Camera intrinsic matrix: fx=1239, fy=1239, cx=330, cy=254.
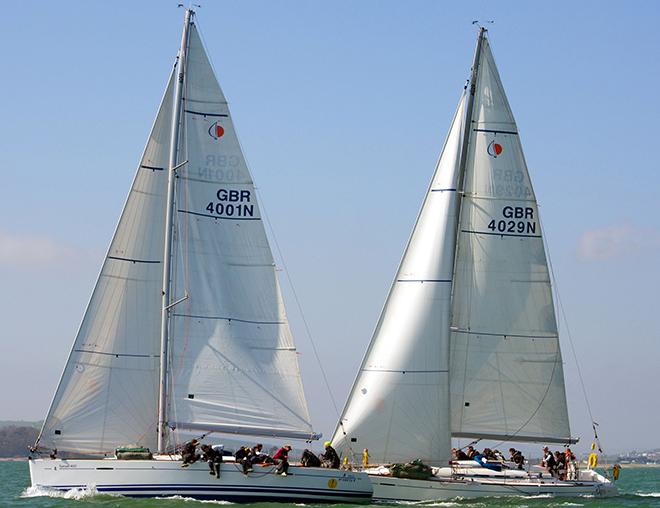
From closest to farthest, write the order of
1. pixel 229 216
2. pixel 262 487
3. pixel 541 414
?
pixel 262 487, pixel 229 216, pixel 541 414

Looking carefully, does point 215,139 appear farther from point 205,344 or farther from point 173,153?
point 205,344

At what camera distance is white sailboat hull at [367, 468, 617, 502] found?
34781 mm

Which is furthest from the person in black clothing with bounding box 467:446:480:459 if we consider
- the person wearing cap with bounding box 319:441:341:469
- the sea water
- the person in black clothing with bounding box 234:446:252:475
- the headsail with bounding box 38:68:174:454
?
the headsail with bounding box 38:68:174:454

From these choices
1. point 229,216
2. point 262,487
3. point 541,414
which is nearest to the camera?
point 262,487

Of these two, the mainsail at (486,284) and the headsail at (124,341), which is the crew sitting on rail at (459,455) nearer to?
the mainsail at (486,284)

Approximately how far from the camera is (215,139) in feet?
117

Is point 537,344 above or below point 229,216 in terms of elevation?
below

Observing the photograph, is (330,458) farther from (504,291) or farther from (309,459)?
(504,291)

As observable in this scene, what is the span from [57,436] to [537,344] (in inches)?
578

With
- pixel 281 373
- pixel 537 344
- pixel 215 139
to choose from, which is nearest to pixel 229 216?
pixel 215 139

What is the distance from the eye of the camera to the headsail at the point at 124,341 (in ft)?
113

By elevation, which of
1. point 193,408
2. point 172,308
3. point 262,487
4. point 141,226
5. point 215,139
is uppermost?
point 215,139

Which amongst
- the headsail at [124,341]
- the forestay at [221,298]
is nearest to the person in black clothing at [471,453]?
the forestay at [221,298]

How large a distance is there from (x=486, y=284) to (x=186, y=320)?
31.0 feet
